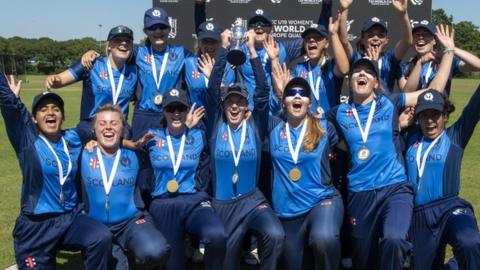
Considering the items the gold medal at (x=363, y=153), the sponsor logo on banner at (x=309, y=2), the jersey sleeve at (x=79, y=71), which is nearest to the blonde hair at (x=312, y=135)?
the gold medal at (x=363, y=153)

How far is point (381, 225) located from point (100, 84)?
3.17 meters

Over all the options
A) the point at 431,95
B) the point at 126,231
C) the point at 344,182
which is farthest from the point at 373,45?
the point at 126,231

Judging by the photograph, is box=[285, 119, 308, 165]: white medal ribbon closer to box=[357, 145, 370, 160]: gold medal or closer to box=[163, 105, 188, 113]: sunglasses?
box=[357, 145, 370, 160]: gold medal

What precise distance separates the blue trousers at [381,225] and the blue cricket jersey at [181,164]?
1441 millimetres

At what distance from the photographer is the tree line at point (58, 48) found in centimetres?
8797

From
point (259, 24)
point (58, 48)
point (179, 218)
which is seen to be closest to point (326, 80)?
point (259, 24)

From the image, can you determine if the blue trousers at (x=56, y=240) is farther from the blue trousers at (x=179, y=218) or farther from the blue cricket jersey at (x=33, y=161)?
the blue trousers at (x=179, y=218)

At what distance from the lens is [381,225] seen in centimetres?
483

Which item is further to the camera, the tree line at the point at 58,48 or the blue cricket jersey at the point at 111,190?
the tree line at the point at 58,48

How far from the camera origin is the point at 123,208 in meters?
4.88

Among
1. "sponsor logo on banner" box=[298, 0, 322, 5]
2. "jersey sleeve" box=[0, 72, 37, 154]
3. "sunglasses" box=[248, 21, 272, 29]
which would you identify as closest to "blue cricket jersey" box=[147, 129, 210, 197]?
"jersey sleeve" box=[0, 72, 37, 154]

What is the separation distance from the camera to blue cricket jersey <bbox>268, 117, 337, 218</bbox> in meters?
4.90

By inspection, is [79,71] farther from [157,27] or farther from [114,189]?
[114,189]

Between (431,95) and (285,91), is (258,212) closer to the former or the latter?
(285,91)
